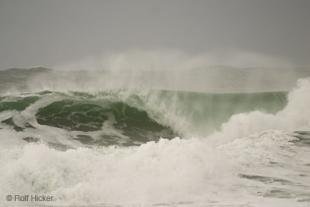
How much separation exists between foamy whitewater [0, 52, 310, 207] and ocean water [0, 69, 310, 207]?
0.02 meters

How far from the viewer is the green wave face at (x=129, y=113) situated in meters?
13.4

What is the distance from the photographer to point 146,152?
8453 mm

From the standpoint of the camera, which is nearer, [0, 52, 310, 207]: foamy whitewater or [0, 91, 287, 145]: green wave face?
[0, 52, 310, 207]: foamy whitewater

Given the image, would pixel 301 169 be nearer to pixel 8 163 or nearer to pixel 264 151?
pixel 264 151

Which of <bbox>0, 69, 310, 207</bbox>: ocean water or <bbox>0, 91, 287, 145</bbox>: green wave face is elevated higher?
<bbox>0, 91, 287, 145</bbox>: green wave face

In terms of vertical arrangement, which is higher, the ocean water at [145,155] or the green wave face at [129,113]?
the green wave face at [129,113]

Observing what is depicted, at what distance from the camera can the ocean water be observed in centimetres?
678

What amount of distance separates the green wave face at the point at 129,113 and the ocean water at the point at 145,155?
0.04m

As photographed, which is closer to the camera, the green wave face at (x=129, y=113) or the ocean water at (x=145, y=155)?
the ocean water at (x=145, y=155)

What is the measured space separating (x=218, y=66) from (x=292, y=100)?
15.4 metres

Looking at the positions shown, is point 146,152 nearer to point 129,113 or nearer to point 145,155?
point 145,155

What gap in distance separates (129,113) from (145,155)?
731 cm

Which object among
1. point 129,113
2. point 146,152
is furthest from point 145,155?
point 129,113

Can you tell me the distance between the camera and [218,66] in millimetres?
31797
